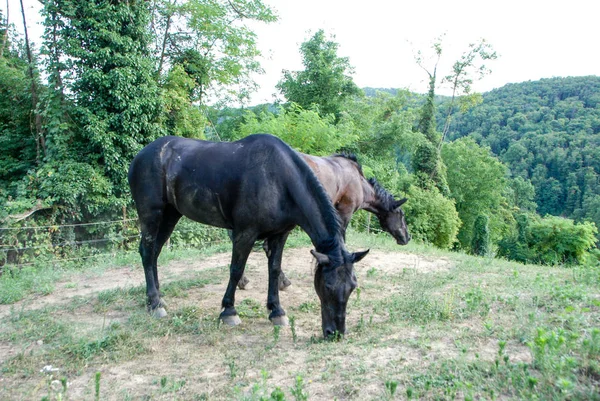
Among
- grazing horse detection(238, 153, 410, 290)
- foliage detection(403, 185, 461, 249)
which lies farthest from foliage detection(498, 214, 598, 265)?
grazing horse detection(238, 153, 410, 290)

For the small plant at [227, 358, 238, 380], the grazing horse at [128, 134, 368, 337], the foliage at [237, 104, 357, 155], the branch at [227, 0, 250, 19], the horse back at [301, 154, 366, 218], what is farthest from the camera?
the branch at [227, 0, 250, 19]

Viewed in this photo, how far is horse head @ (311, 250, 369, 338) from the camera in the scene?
4.09m

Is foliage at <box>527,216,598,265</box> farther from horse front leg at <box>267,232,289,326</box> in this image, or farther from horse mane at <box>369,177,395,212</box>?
horse front leg at <box>267,232,289,326</box>

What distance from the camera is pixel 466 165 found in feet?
133

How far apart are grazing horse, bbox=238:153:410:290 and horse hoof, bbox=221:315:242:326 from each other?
4.08 feet

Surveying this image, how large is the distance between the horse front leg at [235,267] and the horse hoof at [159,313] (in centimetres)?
81

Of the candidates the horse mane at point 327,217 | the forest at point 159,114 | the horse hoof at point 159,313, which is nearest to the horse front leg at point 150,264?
the horse hoof at point 159,313

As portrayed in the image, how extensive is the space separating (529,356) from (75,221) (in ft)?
42.6

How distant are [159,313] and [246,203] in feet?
6.06

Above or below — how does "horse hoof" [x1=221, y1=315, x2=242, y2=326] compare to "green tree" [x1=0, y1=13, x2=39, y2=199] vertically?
below

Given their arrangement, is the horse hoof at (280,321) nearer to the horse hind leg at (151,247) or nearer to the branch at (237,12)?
the horse hind leg at (151,247)

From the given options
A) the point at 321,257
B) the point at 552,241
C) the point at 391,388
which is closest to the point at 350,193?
the point at 321,257

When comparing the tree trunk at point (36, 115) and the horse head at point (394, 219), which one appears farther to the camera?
the tree trunk at point (36, 115)

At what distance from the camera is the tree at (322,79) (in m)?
26.0
